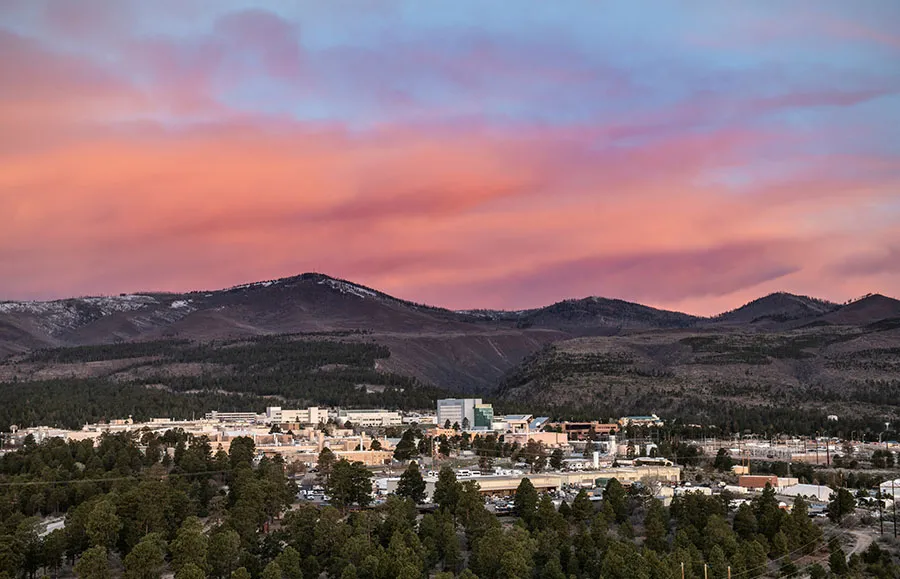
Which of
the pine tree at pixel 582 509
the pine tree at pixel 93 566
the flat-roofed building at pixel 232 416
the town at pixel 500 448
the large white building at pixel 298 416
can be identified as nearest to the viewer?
the pine tree at pixel 93 566

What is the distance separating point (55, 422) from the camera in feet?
397

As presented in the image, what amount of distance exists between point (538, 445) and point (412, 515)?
40120 mm

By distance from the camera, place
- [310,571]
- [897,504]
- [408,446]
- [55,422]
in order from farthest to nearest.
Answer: [55,422] < [408,446] < [897,504] < [310,571]

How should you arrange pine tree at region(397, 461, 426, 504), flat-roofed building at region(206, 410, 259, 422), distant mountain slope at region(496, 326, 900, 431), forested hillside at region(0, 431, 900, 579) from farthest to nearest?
distant mountain slope at region(496, 326, 900, 431)
flat-roofed building at region(206, 410, 259, 422)
pine tree at region(397, 461, 426, 504)
forested hillside at region(0, 431, 900, 579)

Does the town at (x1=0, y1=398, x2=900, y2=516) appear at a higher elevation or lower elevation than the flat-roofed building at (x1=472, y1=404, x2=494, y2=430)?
lower

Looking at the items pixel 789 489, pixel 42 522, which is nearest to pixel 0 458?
pixel 42 522

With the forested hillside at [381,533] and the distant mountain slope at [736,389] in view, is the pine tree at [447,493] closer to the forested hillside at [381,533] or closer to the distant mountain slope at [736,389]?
the forested hillside at [381,533]

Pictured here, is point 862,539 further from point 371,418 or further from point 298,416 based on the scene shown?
point 298,416

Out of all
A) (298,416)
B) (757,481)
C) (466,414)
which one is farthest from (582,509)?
(298,416)

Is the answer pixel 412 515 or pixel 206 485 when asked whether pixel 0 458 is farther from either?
pixel 412 515

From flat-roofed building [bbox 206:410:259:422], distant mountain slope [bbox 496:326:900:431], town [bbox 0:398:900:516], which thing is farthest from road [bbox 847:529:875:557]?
flat-roofed building [bbox 206:410:259:422]

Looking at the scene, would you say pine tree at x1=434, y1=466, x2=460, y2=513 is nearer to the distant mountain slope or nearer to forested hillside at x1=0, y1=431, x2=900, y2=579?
forested hillside at x1=0, y1=431, x2=900, y2=579

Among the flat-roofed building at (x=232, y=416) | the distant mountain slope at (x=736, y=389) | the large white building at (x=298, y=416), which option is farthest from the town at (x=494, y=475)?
the distant mountain slope at (x=736, y=389)

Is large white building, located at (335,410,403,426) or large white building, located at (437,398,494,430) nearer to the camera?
large white building, located at (437,398,494,430)
